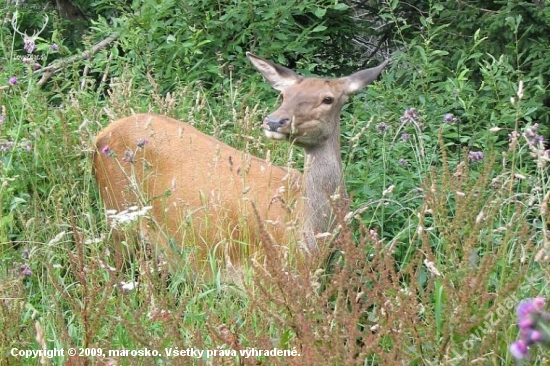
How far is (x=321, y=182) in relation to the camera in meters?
4.95

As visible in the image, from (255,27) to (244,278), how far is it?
3176 mm

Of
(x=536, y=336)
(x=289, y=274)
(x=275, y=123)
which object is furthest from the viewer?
(x=275, y=123)

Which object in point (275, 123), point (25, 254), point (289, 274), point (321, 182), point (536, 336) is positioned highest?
point (536, 336)

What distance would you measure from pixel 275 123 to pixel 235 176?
60 cm

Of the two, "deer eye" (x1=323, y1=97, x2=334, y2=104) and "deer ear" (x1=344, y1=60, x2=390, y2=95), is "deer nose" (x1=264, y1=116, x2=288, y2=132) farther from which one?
"deer ear" (x1=344, y1=60, x2=390, y2=95)

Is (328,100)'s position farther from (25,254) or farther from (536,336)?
(536,336)

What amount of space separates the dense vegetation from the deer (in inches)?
7.9

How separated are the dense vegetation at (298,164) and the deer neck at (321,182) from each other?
20 centimetres

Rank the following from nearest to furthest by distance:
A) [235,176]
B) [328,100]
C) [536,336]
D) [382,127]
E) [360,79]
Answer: [536,336], [328,100], [235,176], [360,79], [382,127]

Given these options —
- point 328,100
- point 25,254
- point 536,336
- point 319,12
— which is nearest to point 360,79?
point 328,100

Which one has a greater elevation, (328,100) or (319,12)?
(328,100)

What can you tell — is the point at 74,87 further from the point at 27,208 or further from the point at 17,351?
the point at 17,351

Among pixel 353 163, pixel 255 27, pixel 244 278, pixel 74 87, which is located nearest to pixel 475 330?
pixel 244 278

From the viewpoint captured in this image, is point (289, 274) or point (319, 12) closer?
point (289, 274)
